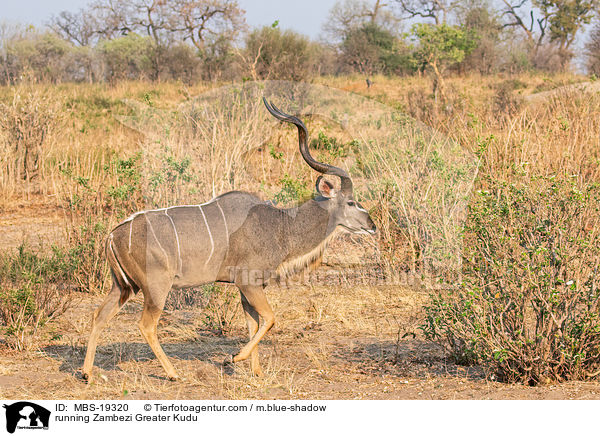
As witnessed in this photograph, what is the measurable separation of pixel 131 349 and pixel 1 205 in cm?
485

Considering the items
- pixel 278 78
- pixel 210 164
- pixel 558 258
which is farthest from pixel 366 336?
pixel 278 78

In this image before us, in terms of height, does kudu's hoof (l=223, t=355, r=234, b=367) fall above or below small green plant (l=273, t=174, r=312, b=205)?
below

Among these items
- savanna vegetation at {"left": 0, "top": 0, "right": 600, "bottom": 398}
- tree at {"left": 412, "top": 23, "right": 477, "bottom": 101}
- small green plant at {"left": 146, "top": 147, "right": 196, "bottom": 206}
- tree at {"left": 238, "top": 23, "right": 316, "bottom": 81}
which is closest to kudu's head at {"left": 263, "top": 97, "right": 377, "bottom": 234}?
savanna vegetation at {"left": 0, "top": 0, "right": 600, "bottom": 398}

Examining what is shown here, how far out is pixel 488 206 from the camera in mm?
3859

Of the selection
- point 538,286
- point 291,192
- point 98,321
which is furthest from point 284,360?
point 291,192

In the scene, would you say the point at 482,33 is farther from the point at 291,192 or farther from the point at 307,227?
the point at 307,227

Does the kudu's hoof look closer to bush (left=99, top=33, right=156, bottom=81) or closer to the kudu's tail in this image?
the kudu's tail

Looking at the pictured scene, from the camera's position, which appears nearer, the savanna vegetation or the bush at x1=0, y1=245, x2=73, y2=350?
the savanna vegetation
